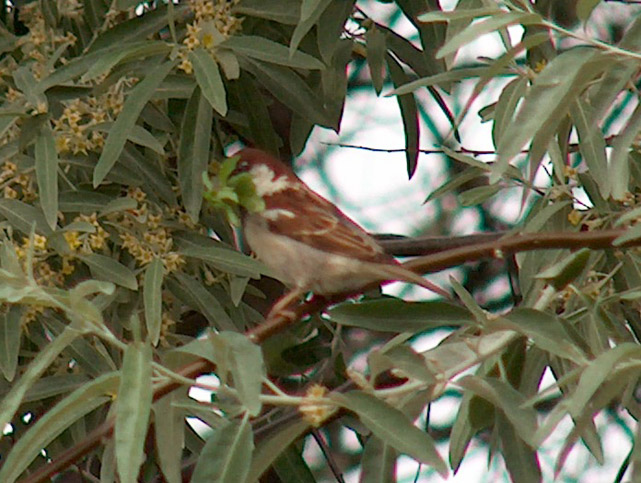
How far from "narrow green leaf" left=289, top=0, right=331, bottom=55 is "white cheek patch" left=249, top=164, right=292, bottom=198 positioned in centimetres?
43

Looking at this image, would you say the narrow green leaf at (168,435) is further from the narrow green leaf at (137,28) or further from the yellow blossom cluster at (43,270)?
the narrow green leaf at (137,28)

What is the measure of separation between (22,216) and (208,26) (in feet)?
1.74

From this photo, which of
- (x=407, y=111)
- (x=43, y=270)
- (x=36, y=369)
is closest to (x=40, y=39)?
(x=43, y=270)

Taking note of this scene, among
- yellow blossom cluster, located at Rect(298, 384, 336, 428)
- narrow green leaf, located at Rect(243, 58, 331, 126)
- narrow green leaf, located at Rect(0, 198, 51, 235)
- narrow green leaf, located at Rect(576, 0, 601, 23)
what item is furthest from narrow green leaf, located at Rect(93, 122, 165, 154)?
narrow green leaf, located at Rect(576, 0, 601, 23)

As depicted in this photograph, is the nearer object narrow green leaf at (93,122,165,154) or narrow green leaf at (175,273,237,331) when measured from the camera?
narrow green leaf at (93,122,165,154)

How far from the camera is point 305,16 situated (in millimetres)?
2582

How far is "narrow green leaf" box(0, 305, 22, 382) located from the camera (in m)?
2.82

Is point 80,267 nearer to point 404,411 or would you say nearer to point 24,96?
point 24,96

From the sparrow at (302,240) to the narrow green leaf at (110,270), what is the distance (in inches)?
11.5

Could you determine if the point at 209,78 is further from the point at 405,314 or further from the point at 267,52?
the point at 405,314

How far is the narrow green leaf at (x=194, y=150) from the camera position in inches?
116

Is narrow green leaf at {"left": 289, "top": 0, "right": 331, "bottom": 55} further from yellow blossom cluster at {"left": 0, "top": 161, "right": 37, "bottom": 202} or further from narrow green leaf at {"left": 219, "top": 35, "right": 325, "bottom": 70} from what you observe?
yellow blossom cluster at {"left": 0, "top": 161, "right": 37, "bottom": 202}

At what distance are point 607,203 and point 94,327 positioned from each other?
1.20 meters

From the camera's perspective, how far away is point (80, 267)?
3.03 meters
